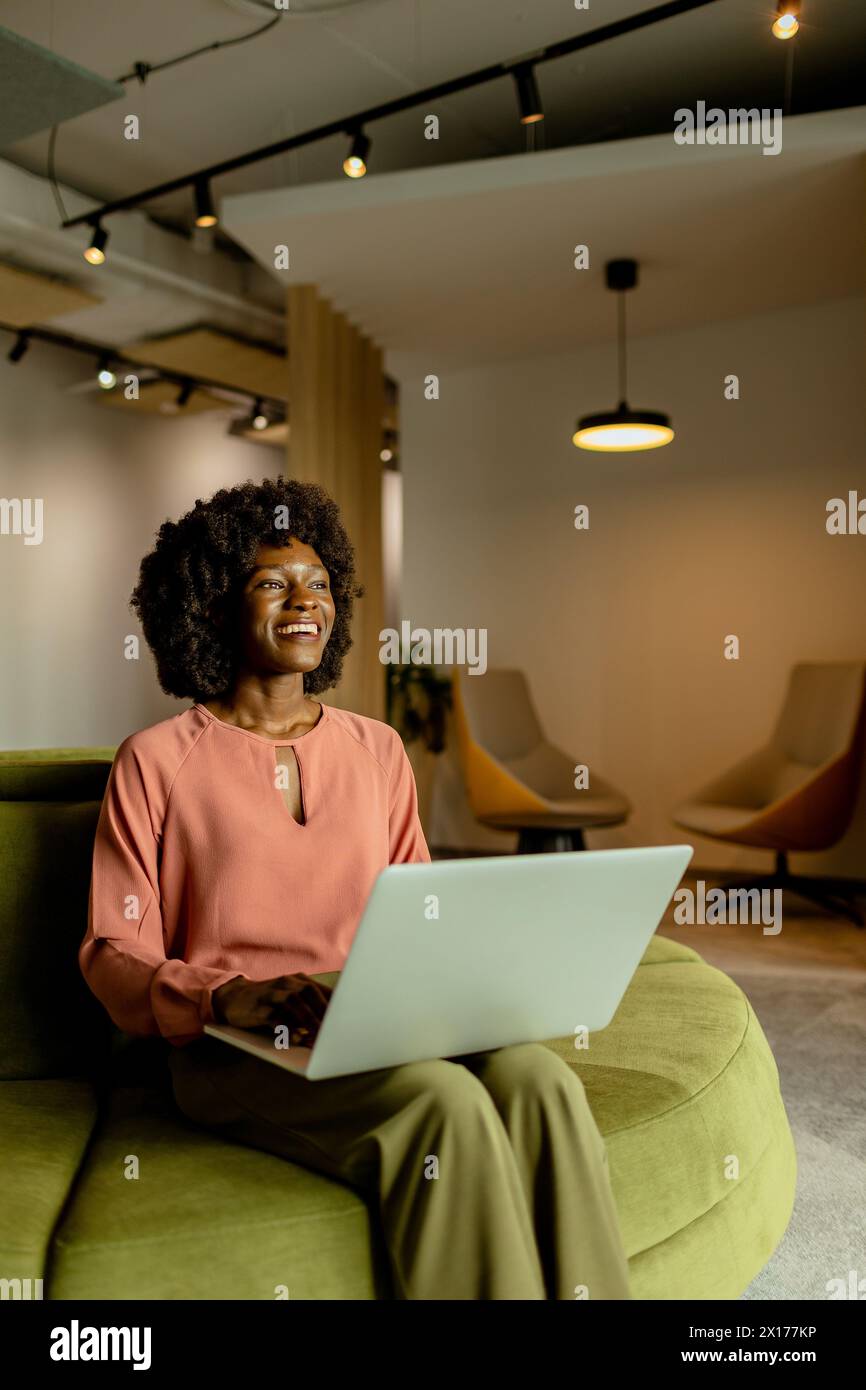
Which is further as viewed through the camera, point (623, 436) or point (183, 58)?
point (623, 436)

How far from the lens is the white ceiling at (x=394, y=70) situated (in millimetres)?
4051

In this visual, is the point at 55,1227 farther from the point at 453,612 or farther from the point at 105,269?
the point at 453,612

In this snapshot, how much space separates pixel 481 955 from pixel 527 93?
11.5 ft

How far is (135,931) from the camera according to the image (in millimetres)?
1481

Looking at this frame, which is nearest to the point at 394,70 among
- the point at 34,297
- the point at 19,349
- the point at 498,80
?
the point at 498,80

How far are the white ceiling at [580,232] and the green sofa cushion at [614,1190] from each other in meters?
3.35

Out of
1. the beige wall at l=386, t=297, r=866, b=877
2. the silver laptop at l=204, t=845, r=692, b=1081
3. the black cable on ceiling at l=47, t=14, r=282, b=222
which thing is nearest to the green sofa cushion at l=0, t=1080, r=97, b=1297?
the silver laptop at l=204, t=845, r=692, b=1081

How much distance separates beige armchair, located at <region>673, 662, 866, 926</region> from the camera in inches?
190

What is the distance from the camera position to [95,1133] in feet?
4.82

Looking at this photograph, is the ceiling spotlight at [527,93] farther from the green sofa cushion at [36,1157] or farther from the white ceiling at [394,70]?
the green sofa cushion at [36,1157]

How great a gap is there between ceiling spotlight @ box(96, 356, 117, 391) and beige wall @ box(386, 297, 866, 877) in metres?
1.65

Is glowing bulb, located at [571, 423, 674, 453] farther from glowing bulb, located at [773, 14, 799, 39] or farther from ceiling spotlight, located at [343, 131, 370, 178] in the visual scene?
glowing bulb, located at [773, 14, 799, 39]

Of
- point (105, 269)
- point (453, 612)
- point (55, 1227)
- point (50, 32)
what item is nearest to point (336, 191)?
point (50, 32)

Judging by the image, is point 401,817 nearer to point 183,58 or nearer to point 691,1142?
point 691,1142
